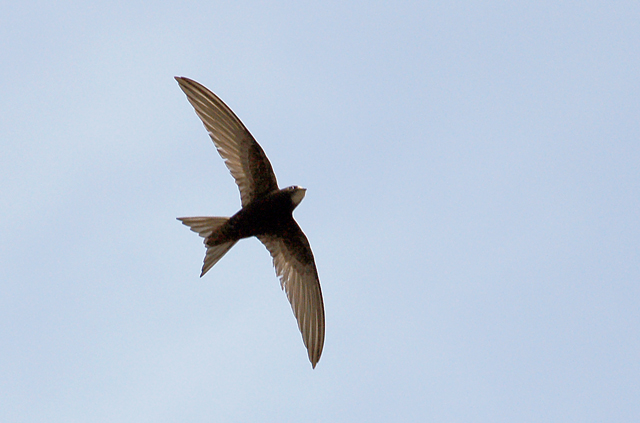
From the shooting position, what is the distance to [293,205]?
29.0ft

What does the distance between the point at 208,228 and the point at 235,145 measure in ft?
2.82

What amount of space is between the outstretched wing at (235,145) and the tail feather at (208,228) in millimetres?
376

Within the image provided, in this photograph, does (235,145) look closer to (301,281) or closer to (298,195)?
(298,195)

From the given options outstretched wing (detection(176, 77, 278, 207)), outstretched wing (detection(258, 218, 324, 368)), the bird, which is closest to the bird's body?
the bird

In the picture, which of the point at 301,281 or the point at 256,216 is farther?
the point at 301,281

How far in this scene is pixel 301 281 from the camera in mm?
9578

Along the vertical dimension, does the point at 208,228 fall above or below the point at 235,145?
below

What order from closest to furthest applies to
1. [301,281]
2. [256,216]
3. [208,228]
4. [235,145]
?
[208,228]
[256,216]
[235,145]
[301,281]

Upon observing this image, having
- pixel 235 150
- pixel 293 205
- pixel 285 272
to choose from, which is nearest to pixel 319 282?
pixel 285 272

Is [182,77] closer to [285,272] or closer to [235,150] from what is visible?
[235,150]

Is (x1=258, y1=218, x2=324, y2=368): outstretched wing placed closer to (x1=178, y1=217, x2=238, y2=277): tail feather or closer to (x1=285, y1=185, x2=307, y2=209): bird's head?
(x1=285, y1=185, x2=307, y2=209): bird's head

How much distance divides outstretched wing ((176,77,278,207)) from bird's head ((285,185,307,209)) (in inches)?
9.5

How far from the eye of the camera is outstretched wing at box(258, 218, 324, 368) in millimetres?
9316

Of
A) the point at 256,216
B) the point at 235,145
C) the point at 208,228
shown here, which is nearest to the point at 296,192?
the point at 256,216
